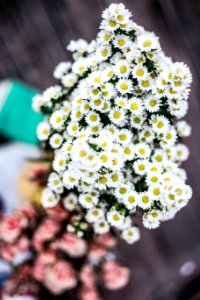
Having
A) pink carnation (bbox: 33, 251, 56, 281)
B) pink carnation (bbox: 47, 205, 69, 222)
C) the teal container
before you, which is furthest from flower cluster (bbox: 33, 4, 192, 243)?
the teal container

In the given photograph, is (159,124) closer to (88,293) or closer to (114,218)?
(114,218)

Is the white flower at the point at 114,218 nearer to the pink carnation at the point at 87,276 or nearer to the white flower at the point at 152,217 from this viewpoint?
the white flower at the point at 152,217

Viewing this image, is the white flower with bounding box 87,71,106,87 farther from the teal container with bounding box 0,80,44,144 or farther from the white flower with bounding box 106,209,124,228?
the teal container with bounding box 0,80,44,144

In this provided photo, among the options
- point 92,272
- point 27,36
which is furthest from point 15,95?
point 92,272

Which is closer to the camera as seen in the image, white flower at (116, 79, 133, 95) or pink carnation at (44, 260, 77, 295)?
white flower at (116, 79, 133, 95)

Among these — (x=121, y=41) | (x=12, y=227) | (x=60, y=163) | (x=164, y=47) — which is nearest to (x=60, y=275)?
(x=12, y=227)

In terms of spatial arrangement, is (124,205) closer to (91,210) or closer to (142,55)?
(91,210)
